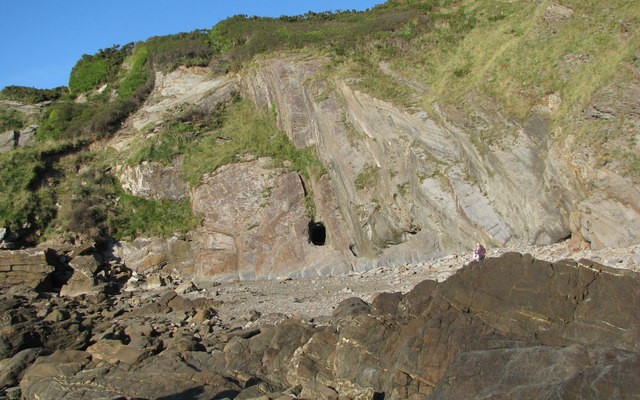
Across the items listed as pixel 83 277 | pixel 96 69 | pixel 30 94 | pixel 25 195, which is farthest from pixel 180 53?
pixel 83 277

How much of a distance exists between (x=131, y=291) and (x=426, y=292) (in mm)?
15579

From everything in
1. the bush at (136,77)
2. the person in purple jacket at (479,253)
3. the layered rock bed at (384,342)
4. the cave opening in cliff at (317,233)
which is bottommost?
the layered rock bed at (384,342)

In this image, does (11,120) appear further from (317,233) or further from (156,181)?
(317,233)

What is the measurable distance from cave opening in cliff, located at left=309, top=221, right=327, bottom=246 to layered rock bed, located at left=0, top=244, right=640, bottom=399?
21.1 feet

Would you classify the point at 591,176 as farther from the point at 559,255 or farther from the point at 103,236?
the point at 103,236

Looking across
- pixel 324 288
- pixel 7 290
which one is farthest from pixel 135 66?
pixel 324 288

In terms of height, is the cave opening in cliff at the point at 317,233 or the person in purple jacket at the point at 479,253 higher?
the cave opening in cliff at the point at 317,233

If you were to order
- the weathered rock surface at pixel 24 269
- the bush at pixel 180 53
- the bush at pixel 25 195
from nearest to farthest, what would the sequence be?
1. the weathered rock surface at pixel 24 269
2. the bush at pixel 25 195
3. the bush at pixel 180 53

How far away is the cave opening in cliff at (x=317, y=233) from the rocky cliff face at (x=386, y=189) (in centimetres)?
23

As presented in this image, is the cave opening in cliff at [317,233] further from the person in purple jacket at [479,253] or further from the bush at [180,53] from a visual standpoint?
the bush at [180,53]

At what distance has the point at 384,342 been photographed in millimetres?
13516

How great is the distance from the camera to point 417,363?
40.1ft

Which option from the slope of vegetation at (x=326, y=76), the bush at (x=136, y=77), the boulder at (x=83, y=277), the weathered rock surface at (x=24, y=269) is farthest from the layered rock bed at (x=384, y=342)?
the bush at (x=136, y=77)

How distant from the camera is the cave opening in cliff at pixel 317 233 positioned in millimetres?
27516
